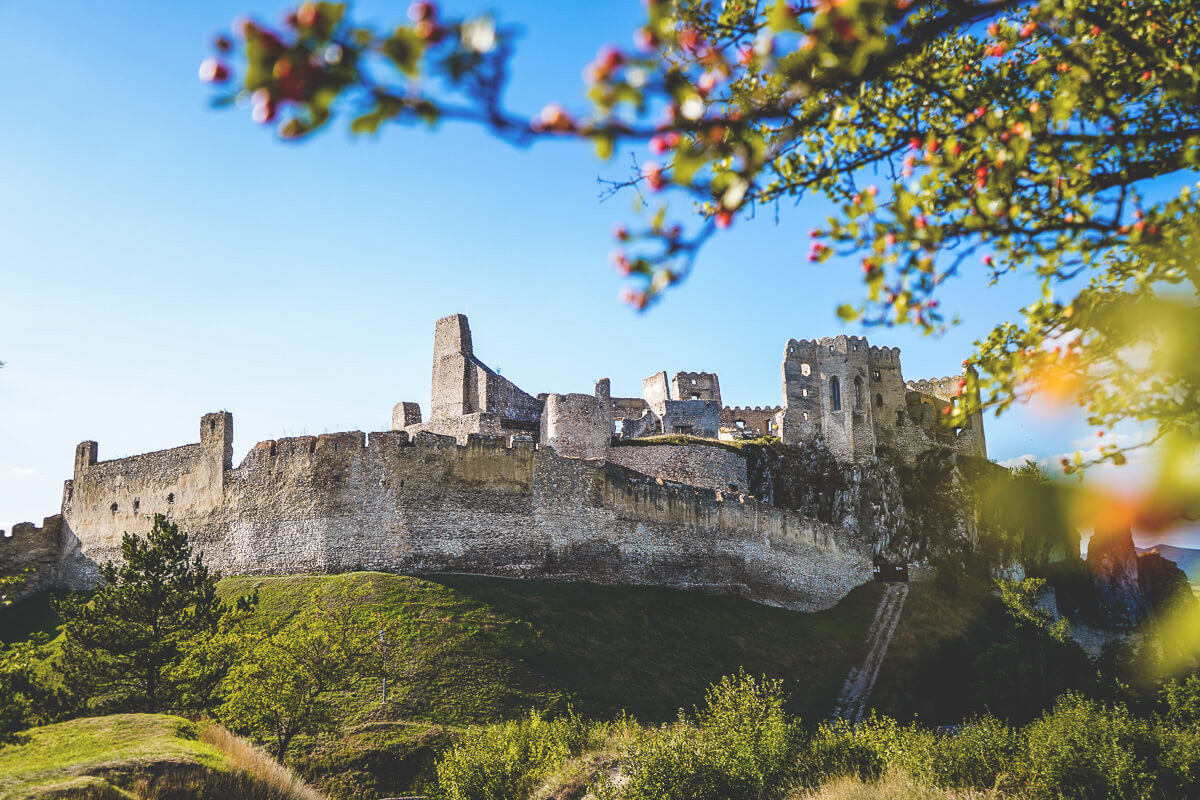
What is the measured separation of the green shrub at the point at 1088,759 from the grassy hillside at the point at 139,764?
56.7 feet

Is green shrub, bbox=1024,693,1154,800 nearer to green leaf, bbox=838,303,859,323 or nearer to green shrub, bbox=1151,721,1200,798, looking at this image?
green shrub, bbox=1151,721,1200,798

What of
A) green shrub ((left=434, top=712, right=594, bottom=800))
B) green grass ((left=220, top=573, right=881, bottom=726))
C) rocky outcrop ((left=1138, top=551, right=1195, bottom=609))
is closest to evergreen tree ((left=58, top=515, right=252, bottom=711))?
green grass ((left=220, top=573, right=881, bottom=726))

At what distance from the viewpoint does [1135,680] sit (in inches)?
1439

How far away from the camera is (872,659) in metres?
35.7

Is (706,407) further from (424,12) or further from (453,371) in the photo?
(424,12)

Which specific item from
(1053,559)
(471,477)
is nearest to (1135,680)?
(1053,559)

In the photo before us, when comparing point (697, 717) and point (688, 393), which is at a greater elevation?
point (688, 393)

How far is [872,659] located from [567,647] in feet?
49.3

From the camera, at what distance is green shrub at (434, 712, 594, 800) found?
1914 cm

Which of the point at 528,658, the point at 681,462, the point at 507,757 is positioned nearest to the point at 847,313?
the point at 507,757

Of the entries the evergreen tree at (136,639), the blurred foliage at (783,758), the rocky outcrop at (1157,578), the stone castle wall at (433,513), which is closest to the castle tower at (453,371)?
the stone castle wall at (433,513)

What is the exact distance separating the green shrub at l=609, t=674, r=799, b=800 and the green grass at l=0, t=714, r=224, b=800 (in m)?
8.63

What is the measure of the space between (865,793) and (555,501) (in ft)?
57.3

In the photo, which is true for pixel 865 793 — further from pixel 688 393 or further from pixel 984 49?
pixel 688 393
